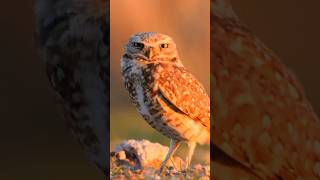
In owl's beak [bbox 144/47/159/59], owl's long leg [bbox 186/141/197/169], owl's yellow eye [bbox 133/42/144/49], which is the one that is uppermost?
owl's yellow eye [bbox 133/42/144/49]

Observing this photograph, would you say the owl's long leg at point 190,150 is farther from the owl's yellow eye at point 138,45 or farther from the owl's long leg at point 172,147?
the owl's yellow eye at point 138,45

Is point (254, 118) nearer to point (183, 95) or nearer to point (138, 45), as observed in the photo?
point (183, 95)

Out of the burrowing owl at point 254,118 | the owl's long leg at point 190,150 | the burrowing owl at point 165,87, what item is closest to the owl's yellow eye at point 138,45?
the burrowing owl at point 165,87

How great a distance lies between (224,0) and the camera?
5.65 ft

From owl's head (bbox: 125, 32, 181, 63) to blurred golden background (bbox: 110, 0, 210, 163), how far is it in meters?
0.02

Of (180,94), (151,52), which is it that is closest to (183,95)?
(180,94)

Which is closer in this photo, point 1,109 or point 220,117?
point 220,117

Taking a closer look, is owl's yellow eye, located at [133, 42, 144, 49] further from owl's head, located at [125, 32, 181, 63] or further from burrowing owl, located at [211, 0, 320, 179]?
burrowing owl, located at [211, 0, 320, 179]

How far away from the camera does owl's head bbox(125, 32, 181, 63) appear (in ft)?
5.42

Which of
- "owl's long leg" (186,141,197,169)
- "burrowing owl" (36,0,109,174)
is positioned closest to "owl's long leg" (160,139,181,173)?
"owl's long leg" (186,141,197,169)

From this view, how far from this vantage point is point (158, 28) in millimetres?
1680

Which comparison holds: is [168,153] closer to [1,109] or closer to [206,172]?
[206,172]

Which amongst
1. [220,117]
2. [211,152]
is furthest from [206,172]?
[220,117]

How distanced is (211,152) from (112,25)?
53cm
